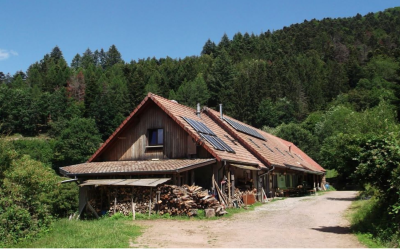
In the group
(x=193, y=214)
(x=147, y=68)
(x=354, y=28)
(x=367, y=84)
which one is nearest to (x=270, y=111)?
(x=367, y=84)

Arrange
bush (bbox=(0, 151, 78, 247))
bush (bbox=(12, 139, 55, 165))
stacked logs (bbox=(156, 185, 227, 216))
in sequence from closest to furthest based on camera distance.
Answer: bush (bbox=(0, 151, 78, 247))
stacked logs (bbox=(156, 185, 227, 216))
bush (bbox=(12, 139, 55, 165))

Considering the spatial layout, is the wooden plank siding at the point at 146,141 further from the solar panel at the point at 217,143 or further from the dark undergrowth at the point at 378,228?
the dark undergrowth at the point at 378,228

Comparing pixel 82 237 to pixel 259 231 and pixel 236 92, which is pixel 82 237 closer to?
pixel 259 231

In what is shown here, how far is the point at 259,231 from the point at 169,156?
9425 millimetres

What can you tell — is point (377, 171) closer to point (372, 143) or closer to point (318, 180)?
point (372, 143)

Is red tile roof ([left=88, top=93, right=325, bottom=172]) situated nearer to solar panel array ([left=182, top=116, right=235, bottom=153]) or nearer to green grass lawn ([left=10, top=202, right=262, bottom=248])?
solar panel array ([left=182, top=116, right=235, bottom=153])

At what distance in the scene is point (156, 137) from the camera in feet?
75.5

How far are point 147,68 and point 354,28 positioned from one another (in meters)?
93.7

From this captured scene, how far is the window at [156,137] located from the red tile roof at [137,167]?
1373 mm

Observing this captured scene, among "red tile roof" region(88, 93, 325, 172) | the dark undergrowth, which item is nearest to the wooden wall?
"red tile roof" region(88, 93, 325, 172)

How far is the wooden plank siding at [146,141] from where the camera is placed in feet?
72.5

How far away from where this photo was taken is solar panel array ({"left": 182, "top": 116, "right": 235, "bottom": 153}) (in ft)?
70.2

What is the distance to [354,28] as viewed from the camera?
164m

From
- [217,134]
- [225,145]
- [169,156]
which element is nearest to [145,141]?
[169,156]
